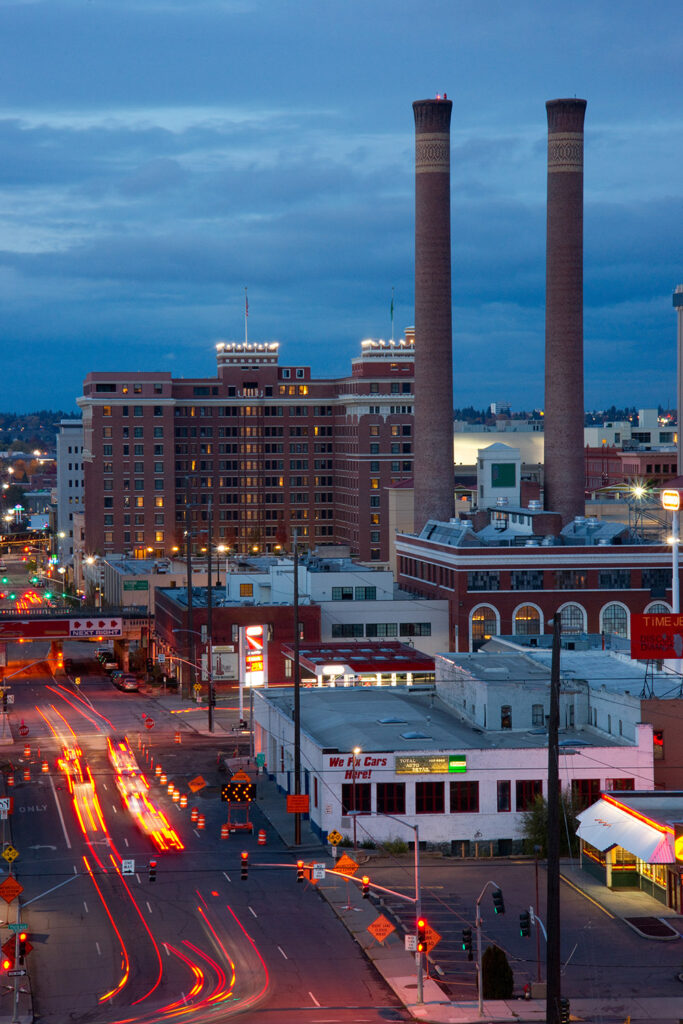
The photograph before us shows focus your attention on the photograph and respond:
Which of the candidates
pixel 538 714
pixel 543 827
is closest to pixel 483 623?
pixel 538 714

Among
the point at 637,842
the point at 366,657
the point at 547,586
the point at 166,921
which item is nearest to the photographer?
the point at 166,921

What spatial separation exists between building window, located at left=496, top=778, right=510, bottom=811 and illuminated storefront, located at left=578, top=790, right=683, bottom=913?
4.74m

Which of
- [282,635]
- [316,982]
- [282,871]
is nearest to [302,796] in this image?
[282,871]

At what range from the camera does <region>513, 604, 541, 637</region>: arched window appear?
12062 cm

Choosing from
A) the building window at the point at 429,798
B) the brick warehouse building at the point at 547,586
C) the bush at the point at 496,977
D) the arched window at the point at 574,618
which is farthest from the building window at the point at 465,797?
the arched window at the point at 574,618

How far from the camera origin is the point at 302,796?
6594cm

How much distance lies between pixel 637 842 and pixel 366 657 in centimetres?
4307

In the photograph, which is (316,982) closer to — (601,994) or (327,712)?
(601,994)

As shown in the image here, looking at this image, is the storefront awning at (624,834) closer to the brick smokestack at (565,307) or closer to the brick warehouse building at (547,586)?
the brick warehouse building at (547,586)

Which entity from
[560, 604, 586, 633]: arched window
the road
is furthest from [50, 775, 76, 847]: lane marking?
[560, 604, 586, 633]: arched window

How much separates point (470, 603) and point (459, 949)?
68.5 m

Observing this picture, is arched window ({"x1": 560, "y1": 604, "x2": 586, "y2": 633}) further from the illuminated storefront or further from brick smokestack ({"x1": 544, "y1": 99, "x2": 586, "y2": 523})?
the illuminated storefront

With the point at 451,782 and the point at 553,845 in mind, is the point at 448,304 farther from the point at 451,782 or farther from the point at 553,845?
the point at 553,845

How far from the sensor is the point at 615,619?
121625mm
